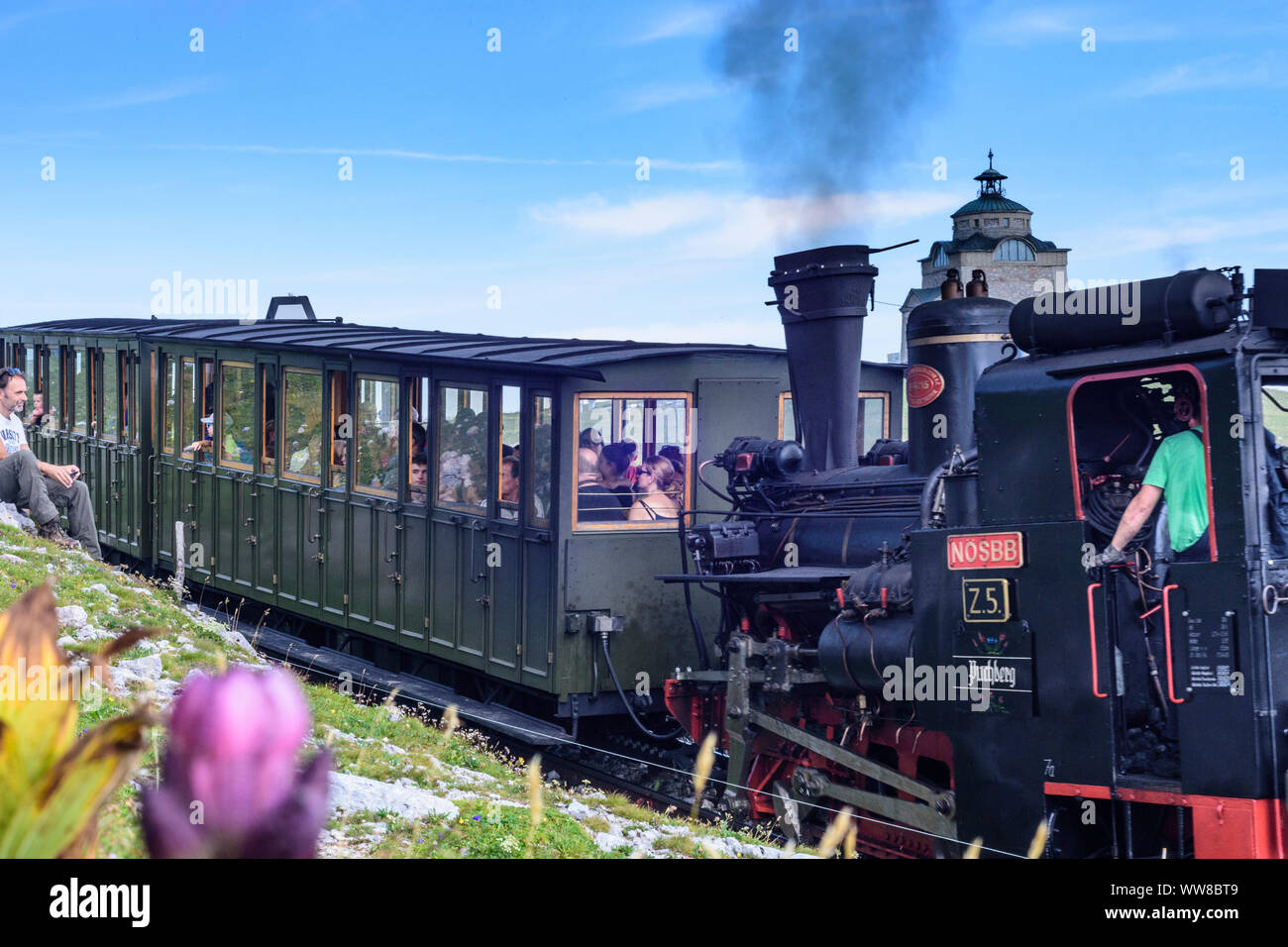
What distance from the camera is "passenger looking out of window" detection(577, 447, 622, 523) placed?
870 centimetres

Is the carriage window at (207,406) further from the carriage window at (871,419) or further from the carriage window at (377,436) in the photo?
the carriage window at (871,419)

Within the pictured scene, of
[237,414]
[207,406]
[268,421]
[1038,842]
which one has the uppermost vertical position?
[207,406]

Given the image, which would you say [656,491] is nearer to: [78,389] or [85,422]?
[85,422]

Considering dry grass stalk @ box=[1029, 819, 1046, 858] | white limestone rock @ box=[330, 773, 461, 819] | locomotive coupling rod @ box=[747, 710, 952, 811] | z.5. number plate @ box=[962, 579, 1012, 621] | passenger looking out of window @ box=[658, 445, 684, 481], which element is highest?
passenger looking out of window @ box=[658, 445, 684, 481]

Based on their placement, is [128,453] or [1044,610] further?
[128,453]

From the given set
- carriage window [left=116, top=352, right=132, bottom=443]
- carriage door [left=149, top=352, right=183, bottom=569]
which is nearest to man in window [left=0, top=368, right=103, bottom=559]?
carriage door [left=149, top=352, right=183, bottom=569]

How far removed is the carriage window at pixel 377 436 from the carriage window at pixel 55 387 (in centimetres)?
921

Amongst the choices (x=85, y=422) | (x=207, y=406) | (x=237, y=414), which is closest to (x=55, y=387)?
(x=85, y=422)

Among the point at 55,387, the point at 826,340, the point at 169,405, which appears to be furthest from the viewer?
the point at 55,387

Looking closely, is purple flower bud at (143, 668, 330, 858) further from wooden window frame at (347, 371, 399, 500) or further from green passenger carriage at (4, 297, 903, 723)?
wooden window frame at (347, 371, 399, 500)

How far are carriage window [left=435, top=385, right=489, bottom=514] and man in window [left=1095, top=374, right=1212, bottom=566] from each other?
5344 millimetres

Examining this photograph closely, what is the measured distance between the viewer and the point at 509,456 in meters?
9.21

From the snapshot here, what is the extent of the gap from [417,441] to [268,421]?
3.21 metres

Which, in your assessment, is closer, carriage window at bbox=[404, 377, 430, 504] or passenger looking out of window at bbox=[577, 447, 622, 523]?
passenger looking out of window at bbox=[577, 447, 622, 523]
